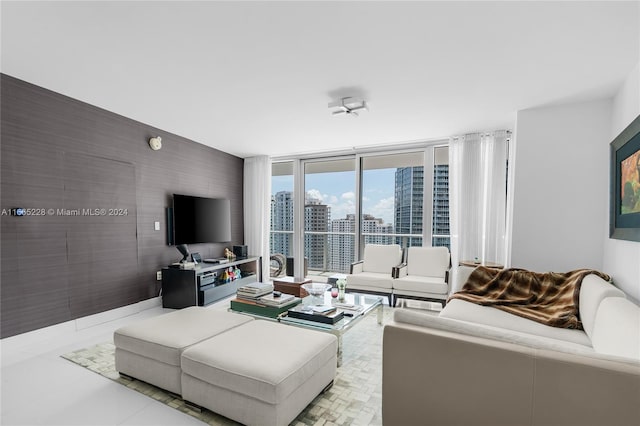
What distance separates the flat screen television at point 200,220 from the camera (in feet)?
14.2

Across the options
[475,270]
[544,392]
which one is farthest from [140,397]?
[475,270]

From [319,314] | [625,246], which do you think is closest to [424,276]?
[625,246]

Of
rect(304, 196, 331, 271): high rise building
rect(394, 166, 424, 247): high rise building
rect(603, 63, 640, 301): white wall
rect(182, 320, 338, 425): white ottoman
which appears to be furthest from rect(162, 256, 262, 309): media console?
rect(603, 63, 640, 301): white wall

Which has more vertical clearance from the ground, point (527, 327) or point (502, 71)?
point (502, 71)

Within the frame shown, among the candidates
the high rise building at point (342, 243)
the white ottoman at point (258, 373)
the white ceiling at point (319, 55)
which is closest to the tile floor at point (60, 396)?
the white ottoman at point (258, 373)

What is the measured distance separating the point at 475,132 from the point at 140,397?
4854 millimetres

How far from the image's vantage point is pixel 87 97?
318cm

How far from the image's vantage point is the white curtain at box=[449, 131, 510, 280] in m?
4.17

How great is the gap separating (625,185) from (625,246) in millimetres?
500

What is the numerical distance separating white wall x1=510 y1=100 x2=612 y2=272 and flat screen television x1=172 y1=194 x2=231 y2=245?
14.0ft

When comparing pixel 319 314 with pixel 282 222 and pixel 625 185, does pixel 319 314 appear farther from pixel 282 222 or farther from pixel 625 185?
pixel 282 222

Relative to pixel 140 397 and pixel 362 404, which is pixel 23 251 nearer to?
pixel 140 397

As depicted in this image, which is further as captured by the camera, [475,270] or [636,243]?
[475,270]

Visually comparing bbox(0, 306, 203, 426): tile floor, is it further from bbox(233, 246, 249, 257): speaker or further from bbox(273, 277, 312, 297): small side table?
bbox(233, 246, 249, 257): speaker
